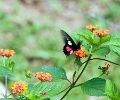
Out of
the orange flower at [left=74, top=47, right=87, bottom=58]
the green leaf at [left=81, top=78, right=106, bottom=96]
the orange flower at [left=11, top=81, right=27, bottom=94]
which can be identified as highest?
the orange flower at [left=74, top=47, right=87, bottom=58]

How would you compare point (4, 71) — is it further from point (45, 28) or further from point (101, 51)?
point (45, 28)

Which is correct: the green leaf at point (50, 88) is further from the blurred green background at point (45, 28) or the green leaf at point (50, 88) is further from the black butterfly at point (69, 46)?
the blurred green background at point (45, 28)

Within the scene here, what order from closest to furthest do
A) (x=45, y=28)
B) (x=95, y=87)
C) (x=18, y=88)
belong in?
(x=18, y=88) < (x=95, y=87) < (x=45, y=28)

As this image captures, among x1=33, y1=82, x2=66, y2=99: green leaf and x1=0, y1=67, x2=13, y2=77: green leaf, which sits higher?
x1=0, y1=67, x2=13, y2=77: green leaf

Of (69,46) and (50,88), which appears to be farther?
(69,46)

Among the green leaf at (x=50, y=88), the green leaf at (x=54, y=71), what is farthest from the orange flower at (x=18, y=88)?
the green leaf at (x=54, y=71)

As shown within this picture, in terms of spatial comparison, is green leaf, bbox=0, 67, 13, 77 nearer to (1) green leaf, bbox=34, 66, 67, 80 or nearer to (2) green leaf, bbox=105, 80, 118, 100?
(1) green leaf, bbox=34, 66, 67, 80

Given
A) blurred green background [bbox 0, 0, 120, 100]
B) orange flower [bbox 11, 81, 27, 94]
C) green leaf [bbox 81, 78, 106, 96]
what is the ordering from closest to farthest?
orange flower [bbox 11, 81, 27, 94], green leaf [bbox 81, 78, 106, 96], blurred green background [bbox 0, 0, 120, 100]

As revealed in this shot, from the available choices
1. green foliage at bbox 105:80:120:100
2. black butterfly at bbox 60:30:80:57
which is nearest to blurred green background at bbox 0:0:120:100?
black butterfly at bbox 60:30:80:57

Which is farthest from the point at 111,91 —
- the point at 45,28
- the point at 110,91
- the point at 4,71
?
the point at 45,28
